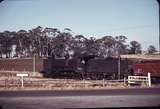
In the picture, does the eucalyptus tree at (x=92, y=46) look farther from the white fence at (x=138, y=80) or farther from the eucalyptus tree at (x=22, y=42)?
the white fence at (x=138, y=80)

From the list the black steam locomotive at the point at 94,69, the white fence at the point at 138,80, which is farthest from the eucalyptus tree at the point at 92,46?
the white fence at the point at 138,80

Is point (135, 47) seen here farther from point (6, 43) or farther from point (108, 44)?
point (6, 43)

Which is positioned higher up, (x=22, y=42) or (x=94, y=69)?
(x=22, y=42)

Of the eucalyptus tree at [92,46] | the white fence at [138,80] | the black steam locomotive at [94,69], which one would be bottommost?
the white fence at [138,80]

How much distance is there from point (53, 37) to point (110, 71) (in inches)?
2271

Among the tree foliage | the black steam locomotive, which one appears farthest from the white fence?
the tree foliage

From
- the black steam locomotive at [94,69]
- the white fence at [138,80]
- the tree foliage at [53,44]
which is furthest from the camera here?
the tree foliage at [53,44]

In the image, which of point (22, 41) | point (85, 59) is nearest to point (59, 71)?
point (85, 59)

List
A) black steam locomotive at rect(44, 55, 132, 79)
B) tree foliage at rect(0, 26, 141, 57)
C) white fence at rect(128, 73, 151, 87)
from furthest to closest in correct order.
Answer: tree foliage at rect(0, 26, 141, 57) → black steam locomotive at rect(44, 55, 132, 79) → white fence at rect(128, 73, 151, 87)

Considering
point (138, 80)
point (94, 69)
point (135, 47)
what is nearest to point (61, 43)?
point (135, 47)

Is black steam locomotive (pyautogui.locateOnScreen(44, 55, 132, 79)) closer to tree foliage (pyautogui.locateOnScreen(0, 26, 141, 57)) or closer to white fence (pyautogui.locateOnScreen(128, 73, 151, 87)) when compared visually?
white fence (pyautogui.locateOnScreen(128, 73, 151, 87))

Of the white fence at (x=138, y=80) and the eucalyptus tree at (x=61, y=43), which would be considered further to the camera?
the eucalyptus tree at (x=61, y=43)

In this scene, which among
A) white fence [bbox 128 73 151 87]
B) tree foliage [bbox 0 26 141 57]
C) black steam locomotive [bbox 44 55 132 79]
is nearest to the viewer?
white fence [bbox 128 73 151 87]

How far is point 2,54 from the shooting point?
375 ft
